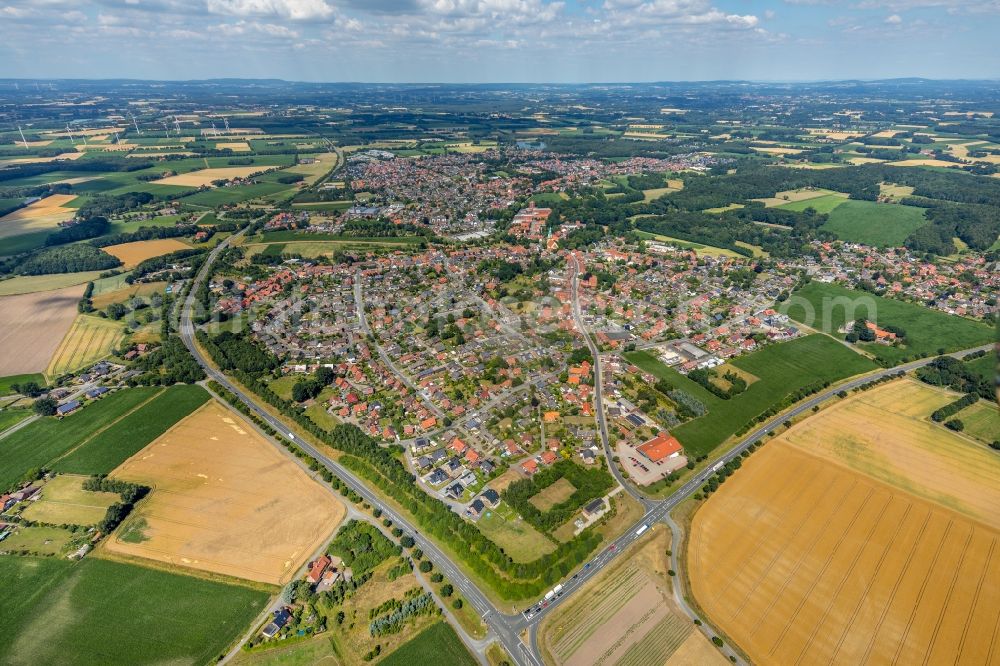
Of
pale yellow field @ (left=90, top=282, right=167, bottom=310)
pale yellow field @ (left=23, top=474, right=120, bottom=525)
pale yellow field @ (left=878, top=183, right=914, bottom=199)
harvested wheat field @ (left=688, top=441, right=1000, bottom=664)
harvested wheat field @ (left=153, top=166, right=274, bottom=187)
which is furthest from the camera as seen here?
harvested wheat field @ (left=153, top=166, right=274, bottom=187)

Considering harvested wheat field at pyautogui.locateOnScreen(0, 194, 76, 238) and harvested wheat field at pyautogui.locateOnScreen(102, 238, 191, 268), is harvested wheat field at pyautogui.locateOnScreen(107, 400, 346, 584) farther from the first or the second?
harvested wheat field at pyautogui.locateOnScreen(0, 194, 76, 238)

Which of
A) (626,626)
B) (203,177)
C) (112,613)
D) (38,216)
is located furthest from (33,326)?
(203,177)

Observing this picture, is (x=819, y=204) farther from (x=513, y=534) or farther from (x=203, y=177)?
(x=203, y=177)

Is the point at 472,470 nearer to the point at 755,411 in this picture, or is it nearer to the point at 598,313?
the point at 755,411

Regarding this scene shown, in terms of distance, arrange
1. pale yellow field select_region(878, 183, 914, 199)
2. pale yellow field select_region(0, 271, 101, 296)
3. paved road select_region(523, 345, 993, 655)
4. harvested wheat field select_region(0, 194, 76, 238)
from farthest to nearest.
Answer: pale yellow field select_region(878, 183, 914, 199) < harvested wheat field select_region(0, 194, 76, 238) < pale yellow field select_region(0, 271, 101, 296) < paved road select_region(523, 345, 993, 655)

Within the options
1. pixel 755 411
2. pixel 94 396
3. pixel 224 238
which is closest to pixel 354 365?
pixel 94 396

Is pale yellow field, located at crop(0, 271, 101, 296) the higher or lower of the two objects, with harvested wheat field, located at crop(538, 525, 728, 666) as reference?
higher

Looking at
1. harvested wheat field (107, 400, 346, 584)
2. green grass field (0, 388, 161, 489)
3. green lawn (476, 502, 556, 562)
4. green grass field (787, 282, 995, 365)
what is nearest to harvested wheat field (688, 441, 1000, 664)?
green lawn (476, 502, 556, 562)
